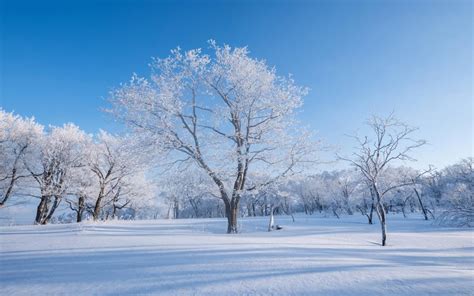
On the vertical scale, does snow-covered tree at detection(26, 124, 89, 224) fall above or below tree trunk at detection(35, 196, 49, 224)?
above

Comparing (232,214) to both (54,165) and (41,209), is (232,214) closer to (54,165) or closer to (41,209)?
(54,165)

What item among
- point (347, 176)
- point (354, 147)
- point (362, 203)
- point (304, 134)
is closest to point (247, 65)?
point (304, 134)

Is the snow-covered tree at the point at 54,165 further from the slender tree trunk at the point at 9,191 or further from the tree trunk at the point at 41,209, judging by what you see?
the slender tree trunk at the point at 9,191

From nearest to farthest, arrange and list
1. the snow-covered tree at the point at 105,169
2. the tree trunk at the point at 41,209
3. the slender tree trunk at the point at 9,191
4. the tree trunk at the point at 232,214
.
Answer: the tree trunk at the point at 232,214, the slender tree trunk at the point at 9,191, the tree trunk at the point at 41,209, the snow-covered tree at the point at 105,169

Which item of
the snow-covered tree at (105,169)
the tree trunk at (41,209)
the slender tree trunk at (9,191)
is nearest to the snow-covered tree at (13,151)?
the slender tree trunk at (9,191)

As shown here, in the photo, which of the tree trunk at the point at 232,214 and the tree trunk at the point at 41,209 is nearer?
the tree trunk at the point at 232,214

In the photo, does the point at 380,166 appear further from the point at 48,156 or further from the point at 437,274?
the point at 48,156

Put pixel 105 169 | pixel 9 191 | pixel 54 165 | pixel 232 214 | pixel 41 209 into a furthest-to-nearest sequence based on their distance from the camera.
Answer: pixel 105 169, pixel 54 165, pixel 41 209, pixel 9 191, pixel 232 214

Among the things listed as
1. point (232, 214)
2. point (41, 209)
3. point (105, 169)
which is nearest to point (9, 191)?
point (41, 209)

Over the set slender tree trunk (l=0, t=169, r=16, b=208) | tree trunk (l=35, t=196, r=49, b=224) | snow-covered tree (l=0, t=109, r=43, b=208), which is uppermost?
snow-covered tree (l=0, t=109, r=43, b=208)

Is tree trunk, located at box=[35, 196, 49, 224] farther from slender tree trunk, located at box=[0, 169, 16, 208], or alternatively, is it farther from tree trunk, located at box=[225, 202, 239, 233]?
tree trunk, located at box=[225, 202, 239, 233]

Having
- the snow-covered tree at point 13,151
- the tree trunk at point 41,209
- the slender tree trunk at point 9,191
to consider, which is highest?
the snow-covered tree at point 13,151

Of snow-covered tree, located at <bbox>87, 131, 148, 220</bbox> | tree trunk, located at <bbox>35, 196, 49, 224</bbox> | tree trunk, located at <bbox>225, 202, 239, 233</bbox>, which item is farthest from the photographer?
snow-covered tree, located at <bbox>87, 131, 148, 220</bbox>

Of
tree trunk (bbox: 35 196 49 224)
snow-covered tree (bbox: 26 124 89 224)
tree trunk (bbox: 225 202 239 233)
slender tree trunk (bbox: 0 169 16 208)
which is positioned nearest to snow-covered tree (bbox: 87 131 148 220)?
snow-covered tree (bbox: 26 124 89 224)
